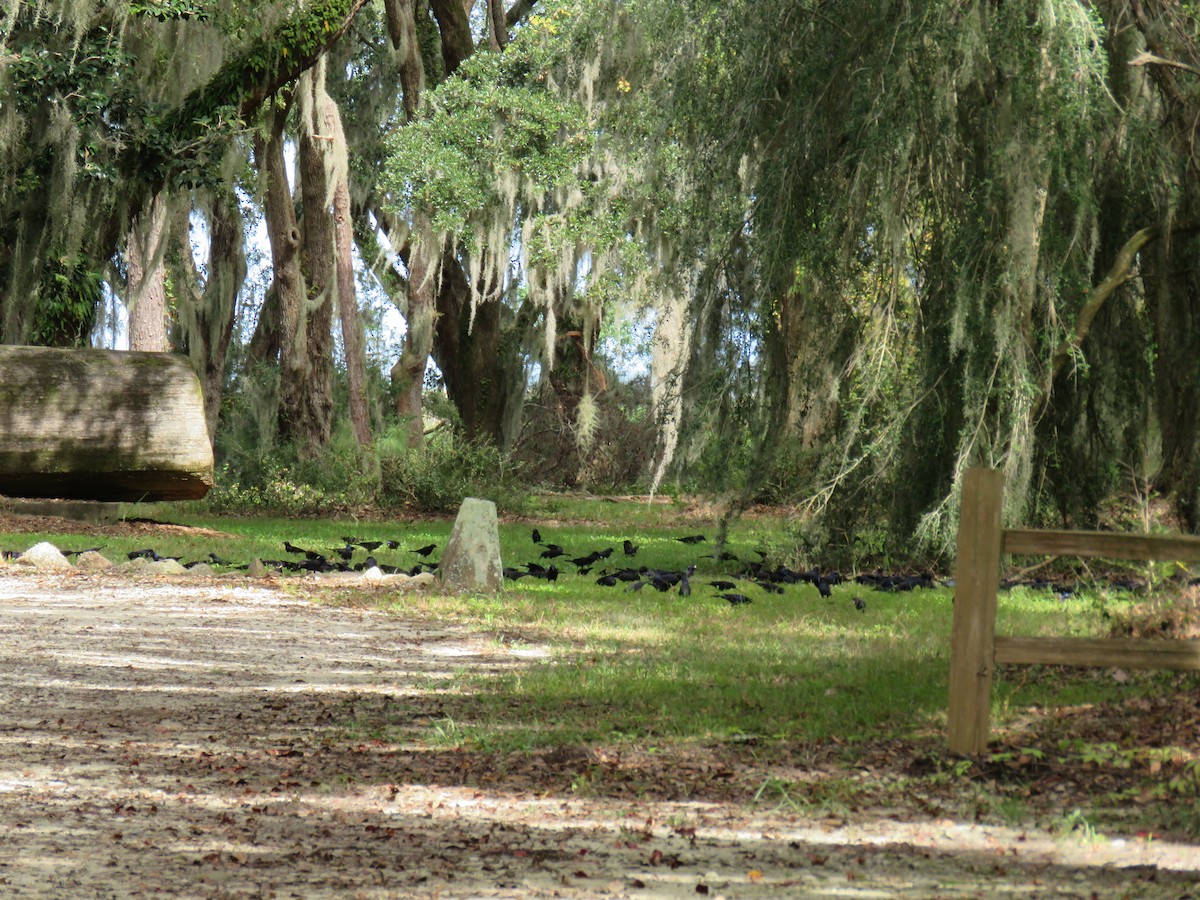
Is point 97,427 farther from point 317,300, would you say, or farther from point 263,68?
point 317,300

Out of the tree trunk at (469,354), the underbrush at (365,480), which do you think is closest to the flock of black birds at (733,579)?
the underbrush at (365,480)

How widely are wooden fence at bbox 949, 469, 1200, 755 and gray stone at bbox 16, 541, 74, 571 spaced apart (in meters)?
9.23

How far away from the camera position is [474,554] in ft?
36.7

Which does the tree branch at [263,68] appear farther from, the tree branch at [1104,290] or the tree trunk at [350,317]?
the tree branch at [1104,290]

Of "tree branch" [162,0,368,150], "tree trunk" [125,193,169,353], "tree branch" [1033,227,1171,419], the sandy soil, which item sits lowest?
the sandy soil

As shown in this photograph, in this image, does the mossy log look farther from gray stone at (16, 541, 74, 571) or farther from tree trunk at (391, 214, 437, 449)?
tree trunk at (391, 214, 437, 449)

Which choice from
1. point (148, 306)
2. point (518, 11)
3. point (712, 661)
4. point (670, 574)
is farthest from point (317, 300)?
point (712, 661)

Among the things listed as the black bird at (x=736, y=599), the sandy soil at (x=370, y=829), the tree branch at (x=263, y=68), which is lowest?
the sandy soil at (x=370, y=829)

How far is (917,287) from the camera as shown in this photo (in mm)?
10906

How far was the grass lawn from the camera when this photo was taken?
17.1 feet

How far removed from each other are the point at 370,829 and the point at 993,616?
2.53 meters

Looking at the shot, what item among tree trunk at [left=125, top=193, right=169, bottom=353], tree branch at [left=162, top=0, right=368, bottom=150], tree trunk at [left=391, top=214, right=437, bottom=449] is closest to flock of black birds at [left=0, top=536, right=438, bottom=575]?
tree branch at [left=162, top=0, right=368, bottom=150]

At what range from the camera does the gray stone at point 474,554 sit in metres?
11.1

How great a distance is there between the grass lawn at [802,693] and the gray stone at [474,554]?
22cm
